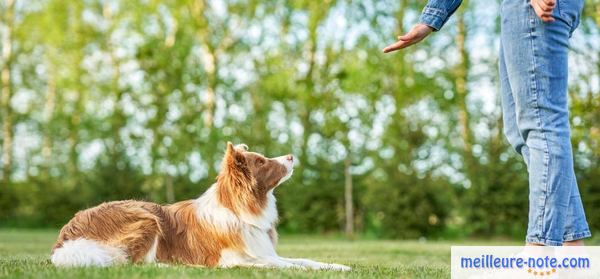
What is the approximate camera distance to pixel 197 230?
19.5 feet

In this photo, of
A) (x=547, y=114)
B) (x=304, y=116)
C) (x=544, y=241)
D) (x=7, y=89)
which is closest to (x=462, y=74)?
(x=304, y=116)

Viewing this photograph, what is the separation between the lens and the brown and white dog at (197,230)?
5621 mm

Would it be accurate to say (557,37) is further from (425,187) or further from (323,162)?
(323,162)

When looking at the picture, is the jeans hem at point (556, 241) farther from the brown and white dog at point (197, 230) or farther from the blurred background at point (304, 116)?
the blurred background at point (304, 116)

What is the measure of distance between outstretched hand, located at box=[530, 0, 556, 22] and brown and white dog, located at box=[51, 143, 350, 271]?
2.59m

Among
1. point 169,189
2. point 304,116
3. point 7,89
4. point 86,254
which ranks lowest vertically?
point 169,189

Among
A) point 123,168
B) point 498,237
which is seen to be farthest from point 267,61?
point 498,237

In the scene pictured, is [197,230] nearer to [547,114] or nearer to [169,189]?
[547,114]

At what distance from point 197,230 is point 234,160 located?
65cm

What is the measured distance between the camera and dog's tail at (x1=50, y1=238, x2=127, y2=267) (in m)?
5.39

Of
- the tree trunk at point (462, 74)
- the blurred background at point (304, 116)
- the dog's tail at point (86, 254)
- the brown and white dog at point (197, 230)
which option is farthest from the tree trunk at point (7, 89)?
the dog's tail at point (86, 254)

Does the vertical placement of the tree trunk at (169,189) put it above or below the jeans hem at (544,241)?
below

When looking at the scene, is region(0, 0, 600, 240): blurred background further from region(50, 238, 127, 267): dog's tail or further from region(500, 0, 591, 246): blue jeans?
region(500, 0, 591, 246): blue jeans

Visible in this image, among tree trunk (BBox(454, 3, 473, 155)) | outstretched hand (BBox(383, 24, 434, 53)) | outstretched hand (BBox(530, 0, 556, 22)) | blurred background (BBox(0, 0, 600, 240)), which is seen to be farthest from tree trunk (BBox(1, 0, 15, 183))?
outstretched hand (BBox(530, 0, 556, 22))
